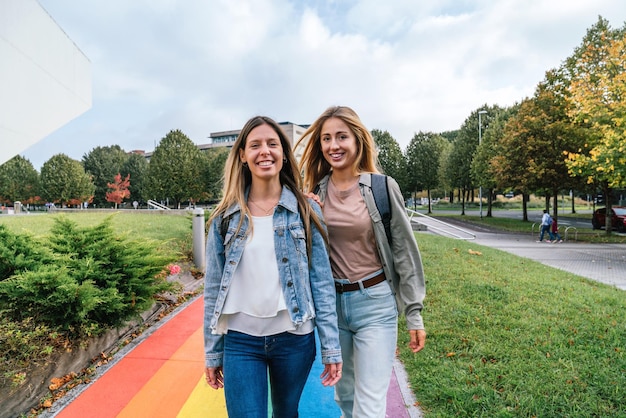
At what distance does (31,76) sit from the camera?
290 inches

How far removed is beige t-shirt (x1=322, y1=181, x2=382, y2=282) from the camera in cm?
212

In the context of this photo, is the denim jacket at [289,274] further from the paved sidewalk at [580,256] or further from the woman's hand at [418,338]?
the paved sidewalk at [580,256]

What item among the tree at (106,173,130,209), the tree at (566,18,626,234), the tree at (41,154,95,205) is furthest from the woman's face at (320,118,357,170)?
the tree at (106,173,130,209)

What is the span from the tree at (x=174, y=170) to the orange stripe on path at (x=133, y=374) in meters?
34.5

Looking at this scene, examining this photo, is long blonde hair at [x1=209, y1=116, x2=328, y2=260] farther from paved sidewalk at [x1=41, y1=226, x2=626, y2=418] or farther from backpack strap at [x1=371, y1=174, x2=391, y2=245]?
paved sidewalk at [x1=41, y1=226, x2=626, y2=418]

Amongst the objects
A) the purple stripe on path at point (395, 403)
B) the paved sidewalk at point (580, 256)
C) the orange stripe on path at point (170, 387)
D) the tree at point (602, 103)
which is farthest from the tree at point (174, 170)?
the purple stripe on path at point (395, 403)

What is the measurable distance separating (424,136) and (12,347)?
41948 millimetres

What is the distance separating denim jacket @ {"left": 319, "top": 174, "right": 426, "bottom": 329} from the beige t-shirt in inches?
1.5

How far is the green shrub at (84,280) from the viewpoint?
3.57m

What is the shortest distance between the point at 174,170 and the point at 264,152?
38.2 m

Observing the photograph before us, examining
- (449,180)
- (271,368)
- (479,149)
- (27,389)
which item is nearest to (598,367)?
(271,368)

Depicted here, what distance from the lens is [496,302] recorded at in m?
5.68

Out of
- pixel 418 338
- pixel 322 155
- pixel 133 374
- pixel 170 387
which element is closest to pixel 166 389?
pixel 170 387

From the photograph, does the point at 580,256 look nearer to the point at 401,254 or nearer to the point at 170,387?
the point at 401,254
